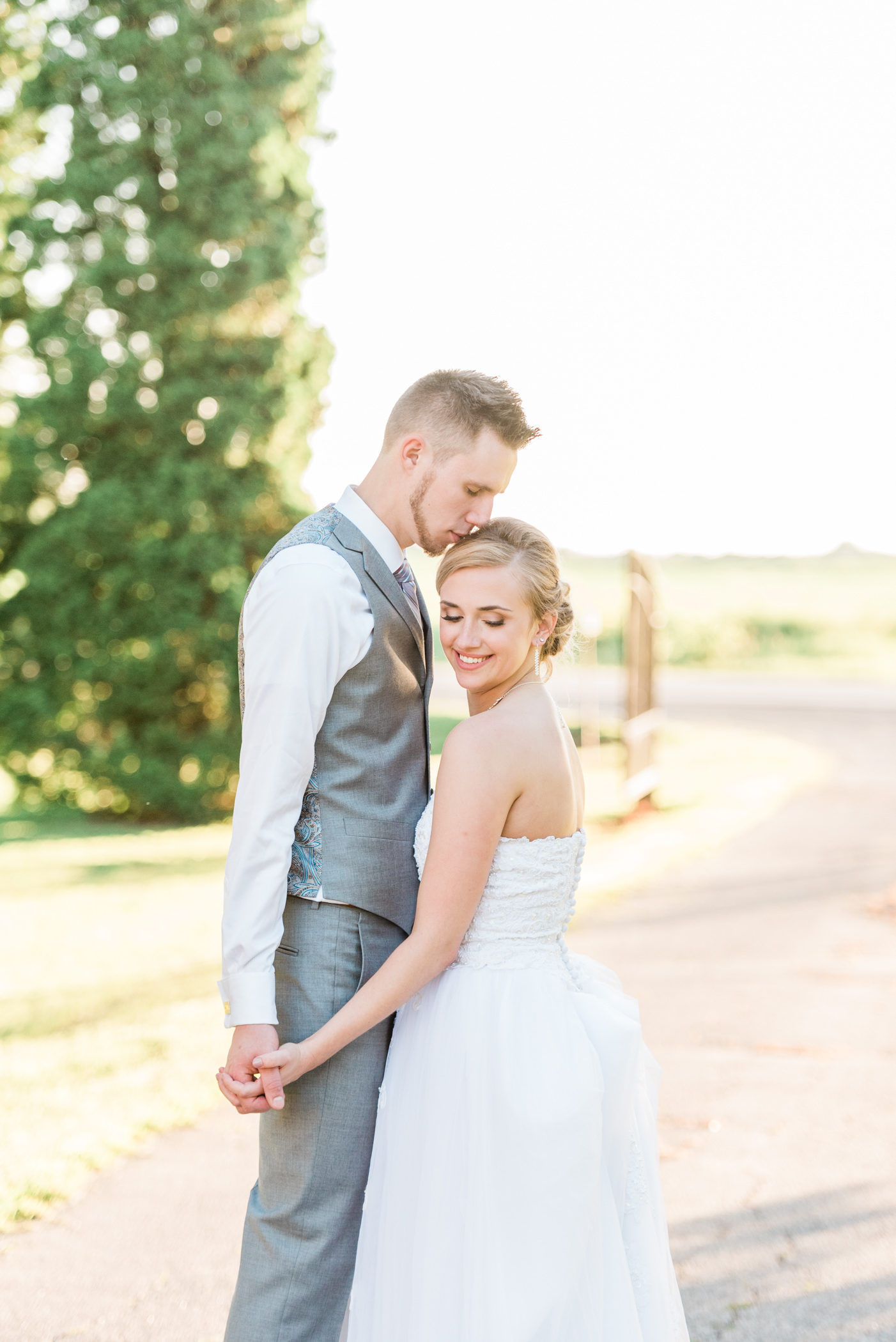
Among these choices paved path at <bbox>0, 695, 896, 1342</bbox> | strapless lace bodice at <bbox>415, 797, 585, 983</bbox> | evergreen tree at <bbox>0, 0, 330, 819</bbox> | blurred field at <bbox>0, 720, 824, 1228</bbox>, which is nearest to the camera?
strapless lace bodice at <bbox>415, 797, 585, 983</bbox>

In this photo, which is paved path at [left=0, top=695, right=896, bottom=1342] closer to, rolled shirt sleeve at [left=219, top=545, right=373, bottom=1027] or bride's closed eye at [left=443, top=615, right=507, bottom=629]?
rolled shirt sleeve at [left=219, top=545, right=373, bottom=1027]

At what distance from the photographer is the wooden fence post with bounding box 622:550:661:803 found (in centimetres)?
1177

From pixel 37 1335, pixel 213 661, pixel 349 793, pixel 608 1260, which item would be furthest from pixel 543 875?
pixel 213 661

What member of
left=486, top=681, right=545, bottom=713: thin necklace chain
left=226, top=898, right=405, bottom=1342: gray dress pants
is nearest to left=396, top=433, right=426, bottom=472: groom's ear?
left=486, top=681, right=545, bottom=713: thin necklace chain

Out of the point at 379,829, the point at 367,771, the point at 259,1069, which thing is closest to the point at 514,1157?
the point at 259,1069

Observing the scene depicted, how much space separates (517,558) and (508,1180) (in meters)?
1.19

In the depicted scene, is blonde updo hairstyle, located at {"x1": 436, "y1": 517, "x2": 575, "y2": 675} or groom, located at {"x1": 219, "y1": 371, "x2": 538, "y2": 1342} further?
blonde updo hairstyle, located at {"x1": 436, "y1": 517, "x2": 575, "y2": 675}

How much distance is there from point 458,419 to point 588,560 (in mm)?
Answer: 85926

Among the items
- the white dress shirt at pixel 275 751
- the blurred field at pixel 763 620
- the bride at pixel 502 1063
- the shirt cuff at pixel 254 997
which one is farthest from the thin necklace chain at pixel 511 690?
the blurred field at pixel 763 620

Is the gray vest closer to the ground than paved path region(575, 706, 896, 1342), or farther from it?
farther from it

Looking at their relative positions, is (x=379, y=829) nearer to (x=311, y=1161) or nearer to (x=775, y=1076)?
(x=311, y=1161)

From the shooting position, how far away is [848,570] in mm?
87562

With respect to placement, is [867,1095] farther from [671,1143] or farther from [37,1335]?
[37,1335]

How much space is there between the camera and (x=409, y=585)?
254cm
